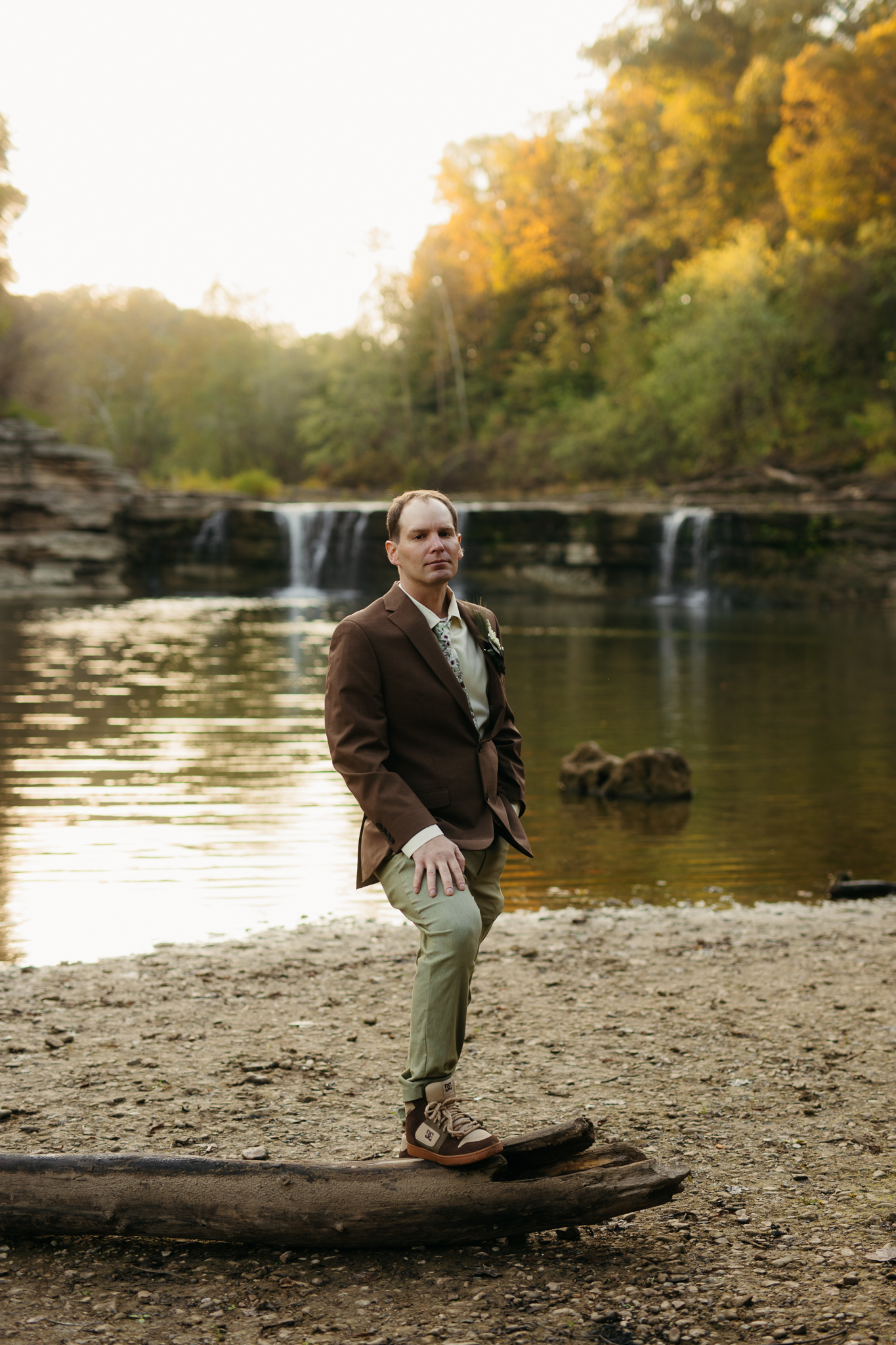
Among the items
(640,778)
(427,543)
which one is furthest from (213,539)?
(427,543)

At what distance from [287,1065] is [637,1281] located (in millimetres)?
1853

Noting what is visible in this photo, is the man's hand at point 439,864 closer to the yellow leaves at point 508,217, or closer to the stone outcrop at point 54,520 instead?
the stone outcrop at point 54,520

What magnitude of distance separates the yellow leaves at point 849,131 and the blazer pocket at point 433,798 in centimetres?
4837

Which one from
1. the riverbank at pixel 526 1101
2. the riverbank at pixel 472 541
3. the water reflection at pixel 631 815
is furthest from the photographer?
the riverbank at pixel 472 541

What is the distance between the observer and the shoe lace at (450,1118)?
3.08 meters

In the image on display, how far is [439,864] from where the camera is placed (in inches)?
119

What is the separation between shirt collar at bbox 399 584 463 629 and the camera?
10.7 feet

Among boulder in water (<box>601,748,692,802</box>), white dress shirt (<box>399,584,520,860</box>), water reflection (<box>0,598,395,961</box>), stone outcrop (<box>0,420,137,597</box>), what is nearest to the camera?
white dress shirt (<box>399,584,520,860</box>)

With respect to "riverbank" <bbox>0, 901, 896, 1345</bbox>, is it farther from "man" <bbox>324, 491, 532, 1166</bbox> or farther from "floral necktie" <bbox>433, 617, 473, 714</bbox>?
"floral necktie" <bbox>433, 617, 473, 714</bbox>

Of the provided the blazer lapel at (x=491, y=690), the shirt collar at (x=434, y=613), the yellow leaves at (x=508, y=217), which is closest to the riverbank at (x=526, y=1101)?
the blazer lapel at (x=491, y=690)

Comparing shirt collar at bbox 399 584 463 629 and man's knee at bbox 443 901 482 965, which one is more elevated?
shirt collar at bbox 399 584 463 629

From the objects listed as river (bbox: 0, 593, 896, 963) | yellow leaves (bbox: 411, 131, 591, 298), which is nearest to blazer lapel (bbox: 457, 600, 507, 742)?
river (bbox: 0, 593, 896, 963)

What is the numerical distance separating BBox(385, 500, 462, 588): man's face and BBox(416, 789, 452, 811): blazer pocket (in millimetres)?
562

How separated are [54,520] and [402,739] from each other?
125 ft
